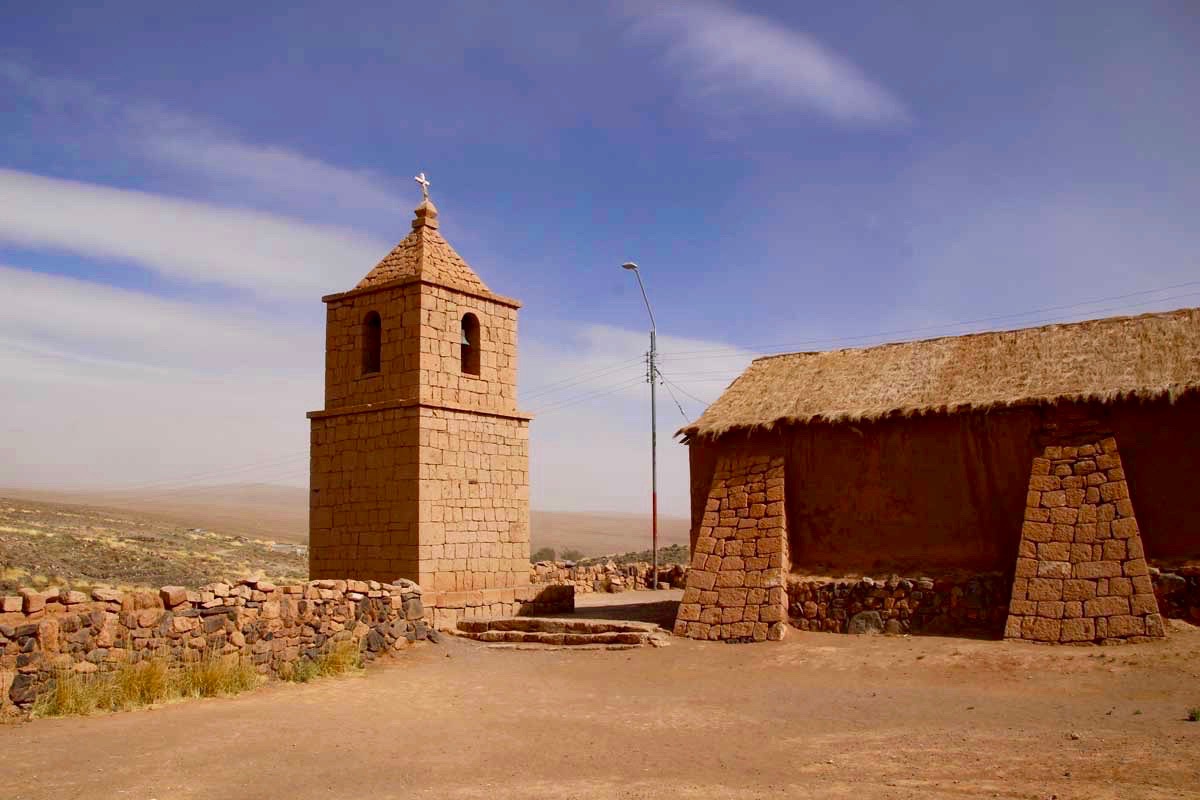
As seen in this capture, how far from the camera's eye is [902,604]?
1456cm

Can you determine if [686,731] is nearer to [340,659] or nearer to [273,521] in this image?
[340,659]

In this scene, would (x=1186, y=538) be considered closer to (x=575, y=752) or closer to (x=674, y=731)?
(x=674, y=731)

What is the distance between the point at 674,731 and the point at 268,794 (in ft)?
13.1

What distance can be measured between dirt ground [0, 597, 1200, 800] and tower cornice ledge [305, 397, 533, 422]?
423cm

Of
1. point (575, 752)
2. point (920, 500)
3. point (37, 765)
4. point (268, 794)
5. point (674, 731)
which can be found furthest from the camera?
point (920, 500)

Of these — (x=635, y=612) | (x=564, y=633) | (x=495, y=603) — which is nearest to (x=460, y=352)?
(x=495, y=603)

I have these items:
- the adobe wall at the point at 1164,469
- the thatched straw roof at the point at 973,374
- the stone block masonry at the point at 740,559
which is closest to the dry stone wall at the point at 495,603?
the stone block masonry at the point at 740,559

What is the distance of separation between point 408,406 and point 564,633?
175 inches

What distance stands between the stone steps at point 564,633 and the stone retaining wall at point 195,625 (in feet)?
3.76

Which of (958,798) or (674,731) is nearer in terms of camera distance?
(958,798)

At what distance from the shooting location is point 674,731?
386 inches

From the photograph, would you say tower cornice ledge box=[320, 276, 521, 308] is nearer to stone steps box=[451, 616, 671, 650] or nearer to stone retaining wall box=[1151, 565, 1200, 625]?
stone steps box=[451, 616, 671, 650]

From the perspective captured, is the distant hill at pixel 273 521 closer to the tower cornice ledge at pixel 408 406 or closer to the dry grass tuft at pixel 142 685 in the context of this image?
the tower cornice ledge at pixel 408 406

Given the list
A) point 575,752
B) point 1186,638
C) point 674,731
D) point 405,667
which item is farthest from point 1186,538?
point 405,667
